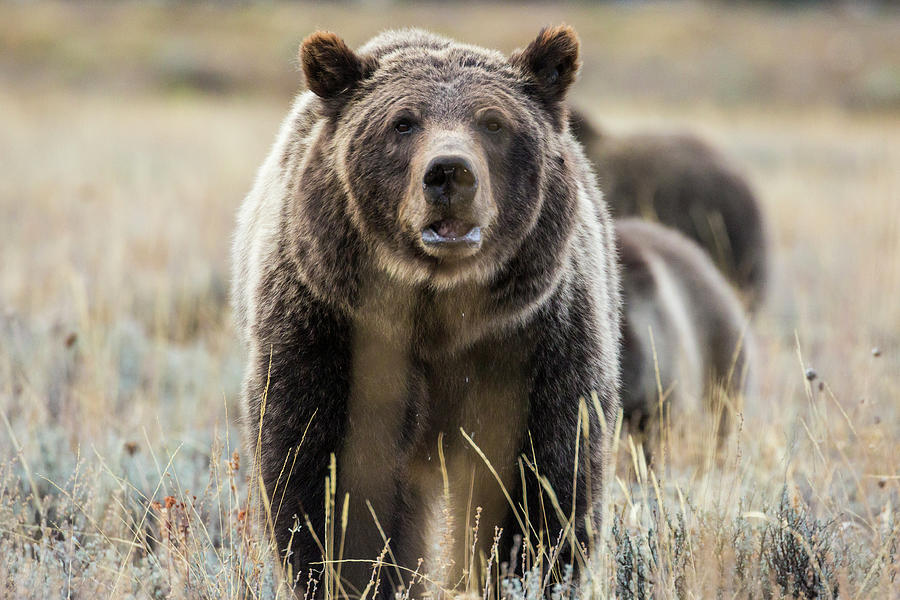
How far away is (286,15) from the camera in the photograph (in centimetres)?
Answer: 4003

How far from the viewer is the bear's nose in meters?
2.52

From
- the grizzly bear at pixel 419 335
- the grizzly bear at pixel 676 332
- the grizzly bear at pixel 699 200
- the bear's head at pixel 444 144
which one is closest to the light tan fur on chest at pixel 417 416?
the grizzly bear at pixel 419 335

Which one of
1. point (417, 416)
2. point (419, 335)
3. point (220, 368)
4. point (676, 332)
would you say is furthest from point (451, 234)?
point (220, 368)

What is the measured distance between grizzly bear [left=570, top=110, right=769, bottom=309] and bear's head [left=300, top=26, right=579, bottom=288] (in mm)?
3944

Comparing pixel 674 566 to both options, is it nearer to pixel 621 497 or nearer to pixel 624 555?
pixel 624 555

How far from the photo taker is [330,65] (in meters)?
3.05

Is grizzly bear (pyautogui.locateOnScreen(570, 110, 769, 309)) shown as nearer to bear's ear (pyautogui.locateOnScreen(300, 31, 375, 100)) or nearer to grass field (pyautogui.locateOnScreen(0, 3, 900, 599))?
grass field (pyautogui.locateOnScreen(0, 3, 900, 599))

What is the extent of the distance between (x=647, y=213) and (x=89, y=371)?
4.13 meters

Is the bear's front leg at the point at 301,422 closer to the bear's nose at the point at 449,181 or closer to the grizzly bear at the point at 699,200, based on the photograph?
the bear's nose at the point at 449,181

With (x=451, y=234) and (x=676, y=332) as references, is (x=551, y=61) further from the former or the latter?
(x=676, y=332)

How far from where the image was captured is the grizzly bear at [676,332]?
4.82 m

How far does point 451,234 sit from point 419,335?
0.41 metres

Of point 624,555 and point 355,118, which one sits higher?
point 355,118

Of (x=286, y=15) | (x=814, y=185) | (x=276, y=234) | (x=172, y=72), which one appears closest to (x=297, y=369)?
(x=276, y=234)
